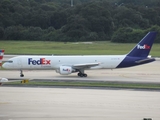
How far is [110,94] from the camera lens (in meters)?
32.4

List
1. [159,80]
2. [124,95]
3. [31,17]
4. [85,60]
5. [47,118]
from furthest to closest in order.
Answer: [31,17] → [85,60] → [159,80] → [124,95] → [47,118]

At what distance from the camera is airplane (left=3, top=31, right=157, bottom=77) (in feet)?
150

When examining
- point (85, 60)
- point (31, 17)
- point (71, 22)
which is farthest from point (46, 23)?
point (85, 60)

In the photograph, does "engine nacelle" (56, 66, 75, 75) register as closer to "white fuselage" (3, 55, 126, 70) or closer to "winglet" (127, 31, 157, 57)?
"white fuselage" (3, 55, 126, 70)

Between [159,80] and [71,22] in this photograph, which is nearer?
[159,80]

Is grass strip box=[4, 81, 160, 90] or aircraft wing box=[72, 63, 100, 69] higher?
aircraft wing box=[72, 63, 100, 69]

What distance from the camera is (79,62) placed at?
1815 inches

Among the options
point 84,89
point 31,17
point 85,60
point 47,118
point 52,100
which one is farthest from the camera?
point 31,17

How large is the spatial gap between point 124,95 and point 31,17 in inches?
3548

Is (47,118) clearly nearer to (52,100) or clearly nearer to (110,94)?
(52,100)

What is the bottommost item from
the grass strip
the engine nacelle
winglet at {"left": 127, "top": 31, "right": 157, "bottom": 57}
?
the grass strip

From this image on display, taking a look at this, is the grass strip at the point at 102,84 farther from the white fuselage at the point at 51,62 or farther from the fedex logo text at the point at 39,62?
the fedex logo text at the point at 39,62

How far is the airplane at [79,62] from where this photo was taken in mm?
45594

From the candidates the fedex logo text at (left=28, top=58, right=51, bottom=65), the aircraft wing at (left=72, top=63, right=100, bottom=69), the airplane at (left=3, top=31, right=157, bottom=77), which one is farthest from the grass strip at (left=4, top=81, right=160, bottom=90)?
the fedex logo text at (left=28, top=58, right=51, bottom=65)
